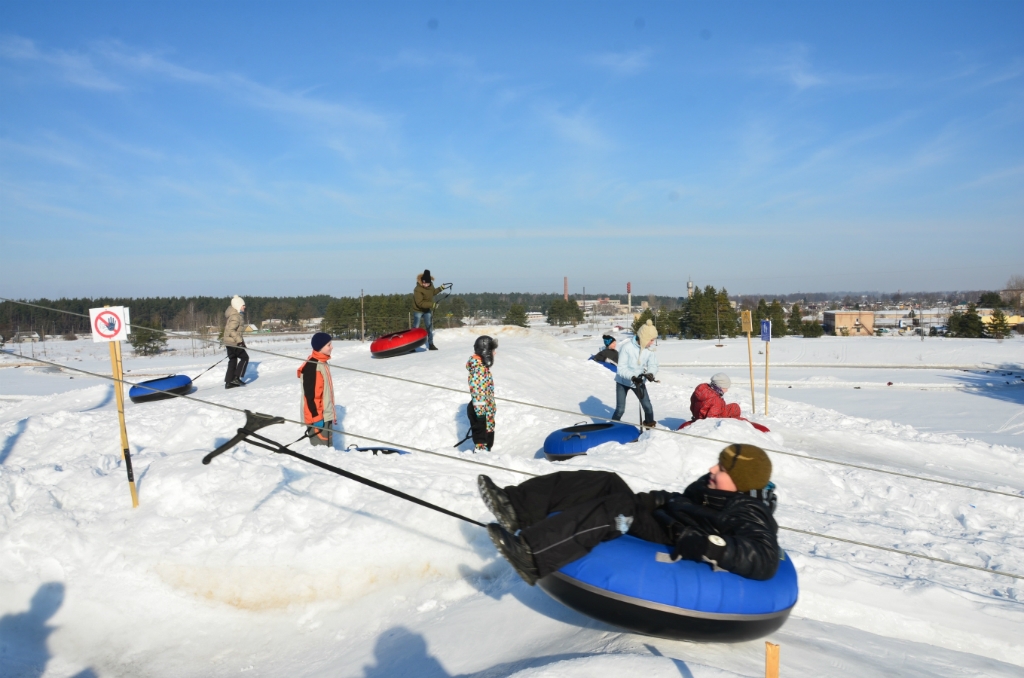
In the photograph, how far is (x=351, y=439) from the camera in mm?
10312

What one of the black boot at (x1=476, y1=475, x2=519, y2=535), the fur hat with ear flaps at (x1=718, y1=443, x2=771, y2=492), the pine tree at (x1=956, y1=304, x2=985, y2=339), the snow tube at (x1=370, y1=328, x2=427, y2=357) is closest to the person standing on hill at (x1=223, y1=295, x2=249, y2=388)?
the snow tube at (x1=370, y1=328, x2=427, y2=357)

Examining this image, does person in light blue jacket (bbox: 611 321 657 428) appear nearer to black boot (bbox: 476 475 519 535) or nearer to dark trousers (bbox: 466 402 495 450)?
dark trousers (bbox: 466 402 495 450)

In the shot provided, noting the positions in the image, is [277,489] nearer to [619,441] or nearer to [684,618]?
[684,618]

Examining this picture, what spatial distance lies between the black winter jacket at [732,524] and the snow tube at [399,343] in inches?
472

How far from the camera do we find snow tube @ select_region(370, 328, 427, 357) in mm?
15773

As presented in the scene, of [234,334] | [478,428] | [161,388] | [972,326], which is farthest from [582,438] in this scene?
[972,326]

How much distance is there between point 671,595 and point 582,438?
561 cm

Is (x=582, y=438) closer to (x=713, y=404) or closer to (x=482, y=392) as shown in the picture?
(x=482, y=392)

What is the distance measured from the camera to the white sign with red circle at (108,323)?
20.2ft

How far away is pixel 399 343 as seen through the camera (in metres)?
15.8

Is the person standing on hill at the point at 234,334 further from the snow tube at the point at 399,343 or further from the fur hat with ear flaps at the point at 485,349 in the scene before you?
the fur hat with ear flaps at the point at 485,349

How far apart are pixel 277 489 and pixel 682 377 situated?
14.2 meters

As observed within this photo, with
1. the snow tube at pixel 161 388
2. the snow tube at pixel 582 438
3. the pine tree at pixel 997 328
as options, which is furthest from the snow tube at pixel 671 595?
the pine tree at pixel 997 328

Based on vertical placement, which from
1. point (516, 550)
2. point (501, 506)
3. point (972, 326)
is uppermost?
point (501, 506)
